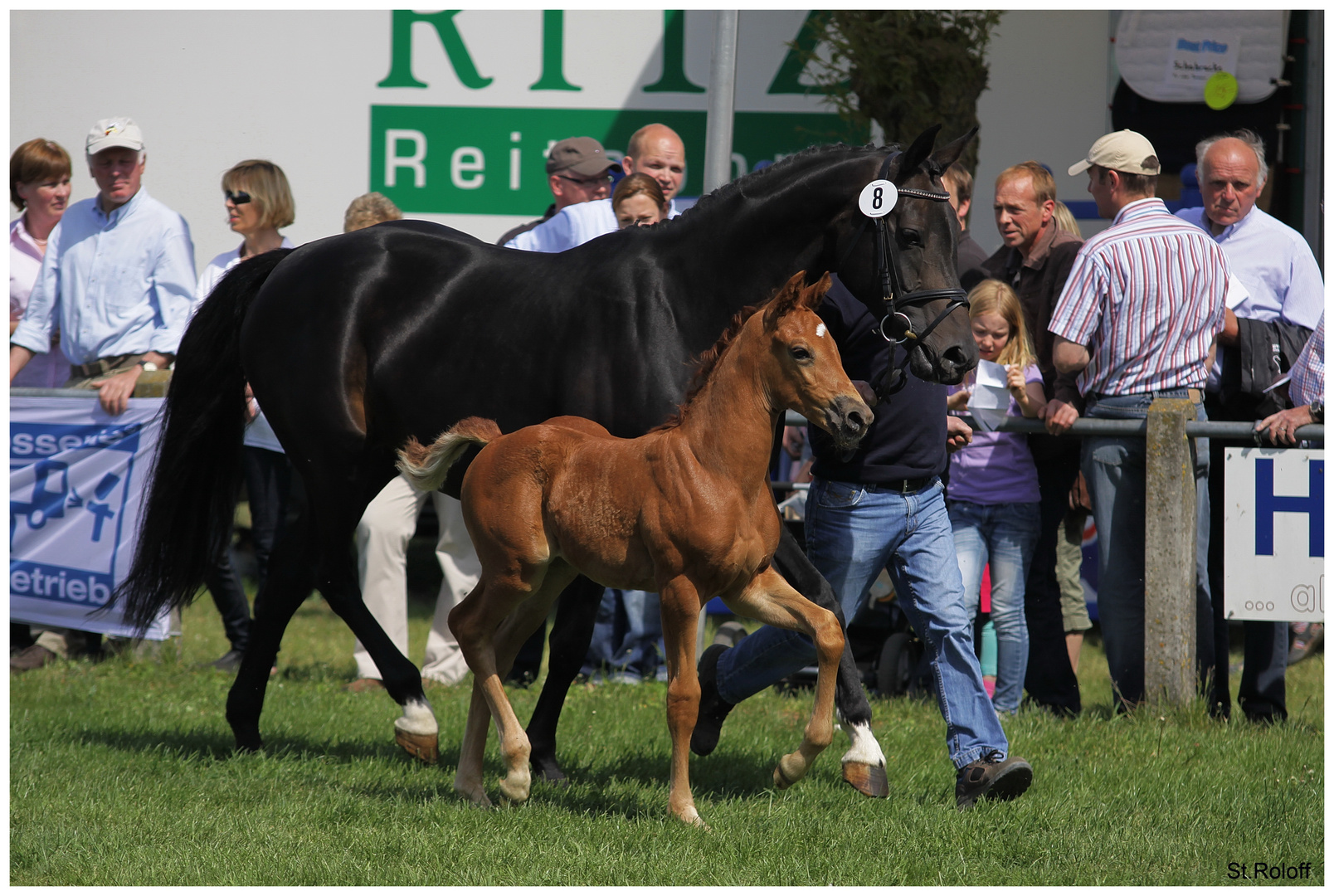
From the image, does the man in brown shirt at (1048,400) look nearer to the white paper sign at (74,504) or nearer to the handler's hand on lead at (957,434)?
the handler's hand on lead at (957,434)

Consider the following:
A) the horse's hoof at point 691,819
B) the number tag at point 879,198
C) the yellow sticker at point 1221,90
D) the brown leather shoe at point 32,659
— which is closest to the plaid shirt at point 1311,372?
the number tag at point 879,198

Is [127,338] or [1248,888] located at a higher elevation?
[127,338]

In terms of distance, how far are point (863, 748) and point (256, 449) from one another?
4008mm

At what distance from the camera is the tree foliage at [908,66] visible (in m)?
8.92

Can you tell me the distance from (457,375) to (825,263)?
1.34 m

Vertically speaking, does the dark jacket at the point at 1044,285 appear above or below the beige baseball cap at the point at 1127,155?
below

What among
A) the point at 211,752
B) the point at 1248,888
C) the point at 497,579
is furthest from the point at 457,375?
the point at 1248,888

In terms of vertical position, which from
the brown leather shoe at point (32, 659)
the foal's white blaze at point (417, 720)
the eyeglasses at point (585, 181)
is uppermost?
the eyeglasses at point (585, 181)

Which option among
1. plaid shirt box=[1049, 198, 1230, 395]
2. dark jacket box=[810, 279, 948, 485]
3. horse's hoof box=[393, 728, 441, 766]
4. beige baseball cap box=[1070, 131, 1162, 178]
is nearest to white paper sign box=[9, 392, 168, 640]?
horse's hoof box=[393, 728, 441, 766]

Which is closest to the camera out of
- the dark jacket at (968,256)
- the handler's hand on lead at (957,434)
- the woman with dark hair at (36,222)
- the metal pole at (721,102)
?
the handler's hand on lead at (957,434)

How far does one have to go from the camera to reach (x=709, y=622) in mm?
8430

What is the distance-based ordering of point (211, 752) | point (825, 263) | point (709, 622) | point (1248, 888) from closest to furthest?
point (1248, 888), point (825, 263), point (211, 752), point (709, 622)

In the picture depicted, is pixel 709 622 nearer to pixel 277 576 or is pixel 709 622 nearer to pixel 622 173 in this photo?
pixel 622 173

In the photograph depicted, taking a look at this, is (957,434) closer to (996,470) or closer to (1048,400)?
(996,470)
